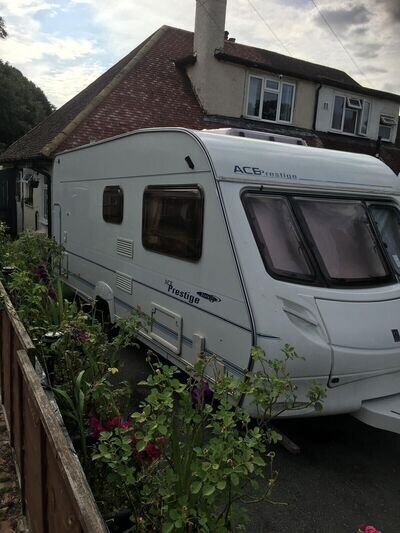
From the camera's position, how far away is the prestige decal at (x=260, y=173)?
3.79 m

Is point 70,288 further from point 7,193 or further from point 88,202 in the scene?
point 7,193

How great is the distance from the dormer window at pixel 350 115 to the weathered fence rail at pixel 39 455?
53.7ft

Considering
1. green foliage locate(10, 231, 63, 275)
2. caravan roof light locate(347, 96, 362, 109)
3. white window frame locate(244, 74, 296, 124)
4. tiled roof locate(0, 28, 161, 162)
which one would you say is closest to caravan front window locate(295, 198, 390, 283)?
green foliage locate(10, 231, 63, 275)

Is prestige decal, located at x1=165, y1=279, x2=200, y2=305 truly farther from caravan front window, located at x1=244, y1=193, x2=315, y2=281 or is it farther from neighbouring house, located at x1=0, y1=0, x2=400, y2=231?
neighbouring house, located at x1=0, y1=0, x2=400, y2=231

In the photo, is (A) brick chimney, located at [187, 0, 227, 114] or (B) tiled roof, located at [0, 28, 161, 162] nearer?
(A) brick chimney, located at [187, 0, 227, 114]

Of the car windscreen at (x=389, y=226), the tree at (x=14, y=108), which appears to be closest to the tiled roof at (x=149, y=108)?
the car windscreen at (x=389, y=226)

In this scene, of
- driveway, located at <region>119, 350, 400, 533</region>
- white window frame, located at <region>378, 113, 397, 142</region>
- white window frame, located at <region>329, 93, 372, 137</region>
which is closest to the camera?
driveway, located at <region>119, 350, 400, 533</region>

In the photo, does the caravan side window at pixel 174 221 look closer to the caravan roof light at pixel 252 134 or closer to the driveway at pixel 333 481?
the caravan roof light at pixel 252 134

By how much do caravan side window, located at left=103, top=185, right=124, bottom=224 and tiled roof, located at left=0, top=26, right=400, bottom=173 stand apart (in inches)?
263

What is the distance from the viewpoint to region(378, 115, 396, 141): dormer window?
60.3ft

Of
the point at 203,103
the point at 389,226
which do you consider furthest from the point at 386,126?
the point at 389,226

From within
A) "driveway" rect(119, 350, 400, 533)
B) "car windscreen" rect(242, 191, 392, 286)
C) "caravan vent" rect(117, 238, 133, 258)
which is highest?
"car windscreen" rect(242, 191, 392, 286)

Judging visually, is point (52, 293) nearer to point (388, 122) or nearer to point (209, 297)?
point (209, 297)

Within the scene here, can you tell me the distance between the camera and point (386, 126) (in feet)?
61.9
